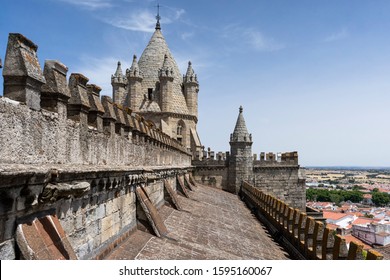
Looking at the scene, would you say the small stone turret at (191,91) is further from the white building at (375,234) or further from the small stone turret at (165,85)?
the white building at (375,234)

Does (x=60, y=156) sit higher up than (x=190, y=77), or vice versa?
(x=190, y=77)

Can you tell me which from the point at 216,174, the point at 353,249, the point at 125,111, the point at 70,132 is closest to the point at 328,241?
the point at 353,249

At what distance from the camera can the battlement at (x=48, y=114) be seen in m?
3.90

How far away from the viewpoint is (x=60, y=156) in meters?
4.88

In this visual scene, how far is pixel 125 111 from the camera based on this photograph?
8.59m

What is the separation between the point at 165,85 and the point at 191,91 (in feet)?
11.2

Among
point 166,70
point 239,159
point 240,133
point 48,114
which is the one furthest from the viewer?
point 166,70

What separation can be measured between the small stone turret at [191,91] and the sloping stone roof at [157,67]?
1.62ft

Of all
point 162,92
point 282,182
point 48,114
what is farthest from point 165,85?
point 48,114

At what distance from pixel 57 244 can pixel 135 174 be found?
13.0 ft

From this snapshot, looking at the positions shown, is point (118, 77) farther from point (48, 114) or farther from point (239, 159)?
point (48, 114)

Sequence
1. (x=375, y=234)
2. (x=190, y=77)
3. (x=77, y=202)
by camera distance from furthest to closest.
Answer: (x=375, y=234) → (x=190, y=77) → (x=77, y=202)

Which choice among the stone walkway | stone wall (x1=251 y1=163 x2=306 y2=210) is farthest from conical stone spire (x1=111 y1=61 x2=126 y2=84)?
the stone walkway

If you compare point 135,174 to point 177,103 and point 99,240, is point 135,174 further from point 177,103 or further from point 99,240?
point 177,103
